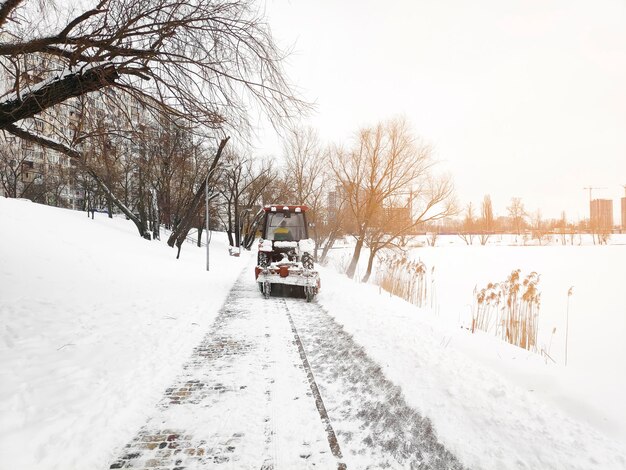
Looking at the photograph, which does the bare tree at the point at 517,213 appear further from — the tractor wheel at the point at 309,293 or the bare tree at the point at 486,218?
the tractor wheel at the point at 309,293

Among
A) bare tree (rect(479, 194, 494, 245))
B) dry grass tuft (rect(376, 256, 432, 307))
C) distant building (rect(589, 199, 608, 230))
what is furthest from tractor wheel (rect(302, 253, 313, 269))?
bare tree (rect(479, 194, 494, 245))

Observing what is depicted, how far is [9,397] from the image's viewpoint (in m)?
3.49

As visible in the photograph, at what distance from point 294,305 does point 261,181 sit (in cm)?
2935

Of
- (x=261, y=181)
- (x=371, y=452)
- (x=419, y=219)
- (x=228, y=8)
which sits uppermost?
(x=261, y=181)

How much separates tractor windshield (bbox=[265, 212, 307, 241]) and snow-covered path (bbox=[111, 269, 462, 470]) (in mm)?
5204

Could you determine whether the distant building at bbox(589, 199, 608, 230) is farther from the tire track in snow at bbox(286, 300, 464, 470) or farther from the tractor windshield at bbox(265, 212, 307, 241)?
the tire track in snow at bbox(286, 300, 464, 470)

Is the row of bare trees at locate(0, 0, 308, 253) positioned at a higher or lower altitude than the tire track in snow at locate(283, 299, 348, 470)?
higher

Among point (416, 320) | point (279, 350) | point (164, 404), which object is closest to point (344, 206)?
point (416, 320)

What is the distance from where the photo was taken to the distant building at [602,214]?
149 feet

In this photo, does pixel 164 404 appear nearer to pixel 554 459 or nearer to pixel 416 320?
pixel 554 459

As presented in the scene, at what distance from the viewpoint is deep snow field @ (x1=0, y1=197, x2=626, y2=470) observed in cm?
283

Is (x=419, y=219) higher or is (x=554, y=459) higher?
(x=419, y=219)

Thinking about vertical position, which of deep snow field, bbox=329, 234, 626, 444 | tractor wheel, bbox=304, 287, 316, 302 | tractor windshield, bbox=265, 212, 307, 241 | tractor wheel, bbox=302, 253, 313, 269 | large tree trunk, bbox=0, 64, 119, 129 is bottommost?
deep snow field, bbox=329, 234, 626, 444

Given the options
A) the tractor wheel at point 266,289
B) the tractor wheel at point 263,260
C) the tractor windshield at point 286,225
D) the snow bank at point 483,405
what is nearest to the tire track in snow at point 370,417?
the snow bank at point 483,405
